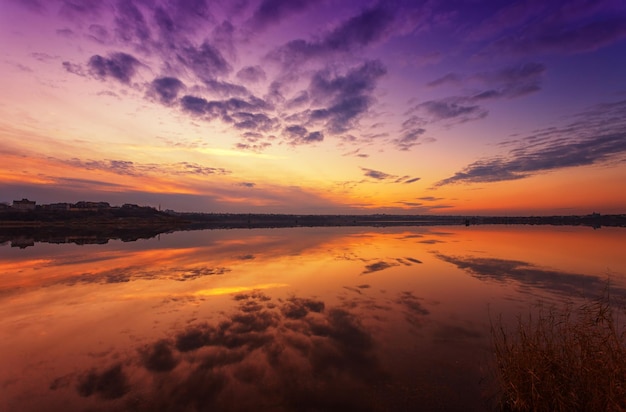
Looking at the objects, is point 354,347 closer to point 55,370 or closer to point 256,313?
point 256,313

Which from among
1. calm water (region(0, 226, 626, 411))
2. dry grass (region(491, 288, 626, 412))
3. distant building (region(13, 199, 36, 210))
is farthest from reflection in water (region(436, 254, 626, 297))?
distant building (region(13, 199, 36, 210))

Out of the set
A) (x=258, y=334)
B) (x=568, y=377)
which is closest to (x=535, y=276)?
(x=568, y=377)

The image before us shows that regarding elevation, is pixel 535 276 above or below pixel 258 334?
above

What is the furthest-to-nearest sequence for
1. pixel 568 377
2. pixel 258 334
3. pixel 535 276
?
pixel 535 276 < pixel 258 334 < pixel 568 377

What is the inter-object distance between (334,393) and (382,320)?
254 inches

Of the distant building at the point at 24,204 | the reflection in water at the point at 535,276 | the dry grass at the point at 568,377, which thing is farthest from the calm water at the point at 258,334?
the distant building at the point at 24,204

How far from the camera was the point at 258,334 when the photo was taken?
1280 cm

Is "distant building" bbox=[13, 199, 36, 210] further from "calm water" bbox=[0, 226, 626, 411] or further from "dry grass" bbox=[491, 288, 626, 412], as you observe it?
"dry grass" bbox=[491, 288, 626, 412]

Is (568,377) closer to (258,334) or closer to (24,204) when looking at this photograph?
(258,334)

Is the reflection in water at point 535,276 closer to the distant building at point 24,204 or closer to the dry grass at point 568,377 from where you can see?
the dry grass at point 568,377

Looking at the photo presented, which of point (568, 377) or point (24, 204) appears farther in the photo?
point (24, 204)

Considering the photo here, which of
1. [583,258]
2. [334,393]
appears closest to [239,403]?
[334,393]

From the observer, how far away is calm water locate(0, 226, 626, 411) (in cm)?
864

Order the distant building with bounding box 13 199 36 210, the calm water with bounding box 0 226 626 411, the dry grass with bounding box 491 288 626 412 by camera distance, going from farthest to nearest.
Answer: the distant building with bounding box 13 199 36 210 < the calm water with bounding box 0 226 626 411 < the dry grass with bounding box 491 288 626 412
